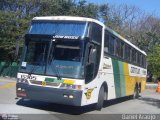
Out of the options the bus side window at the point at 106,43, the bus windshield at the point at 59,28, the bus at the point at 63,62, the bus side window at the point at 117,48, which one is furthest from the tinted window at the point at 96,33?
the bus side window at the point at 117,48

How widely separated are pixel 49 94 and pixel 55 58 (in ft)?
→ 4.08

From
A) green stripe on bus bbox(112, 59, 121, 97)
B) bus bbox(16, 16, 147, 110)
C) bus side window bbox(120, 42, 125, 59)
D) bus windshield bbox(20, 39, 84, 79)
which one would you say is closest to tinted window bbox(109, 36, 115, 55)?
green stripe on bus bbox(112, 59, 121, 97)

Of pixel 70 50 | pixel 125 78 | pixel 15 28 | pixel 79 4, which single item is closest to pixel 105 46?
pixel 70 50

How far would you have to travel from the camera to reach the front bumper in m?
13.9

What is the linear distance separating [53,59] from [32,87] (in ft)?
3.95

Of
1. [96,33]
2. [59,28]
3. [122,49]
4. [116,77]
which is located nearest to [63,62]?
[59,28]

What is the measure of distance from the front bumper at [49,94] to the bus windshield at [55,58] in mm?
515

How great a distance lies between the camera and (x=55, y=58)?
46.9 feet

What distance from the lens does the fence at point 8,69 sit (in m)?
43.7

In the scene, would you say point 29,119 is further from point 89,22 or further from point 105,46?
point 105,46

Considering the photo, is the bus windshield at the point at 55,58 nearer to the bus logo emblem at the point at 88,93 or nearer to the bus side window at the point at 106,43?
the bus logo emblem at the point at 88,93

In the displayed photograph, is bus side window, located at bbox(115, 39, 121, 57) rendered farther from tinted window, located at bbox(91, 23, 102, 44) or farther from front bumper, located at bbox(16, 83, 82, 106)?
front bumper, located at bbox(16, 83, 82, 106)

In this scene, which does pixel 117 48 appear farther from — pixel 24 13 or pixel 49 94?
pixel 24 13

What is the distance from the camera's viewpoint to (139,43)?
194 ft
